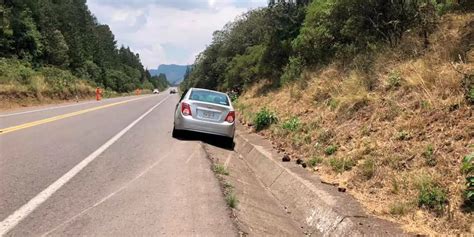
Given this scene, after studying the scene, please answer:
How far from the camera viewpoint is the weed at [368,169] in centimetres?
702

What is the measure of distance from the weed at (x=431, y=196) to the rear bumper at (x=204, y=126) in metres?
6.96

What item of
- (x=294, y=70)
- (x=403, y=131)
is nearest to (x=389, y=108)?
(x=403, y=131)

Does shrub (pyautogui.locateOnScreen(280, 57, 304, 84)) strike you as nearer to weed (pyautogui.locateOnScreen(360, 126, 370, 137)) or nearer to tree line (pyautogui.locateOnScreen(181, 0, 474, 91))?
tree line (pyautogui.locateOnScreen(181, 0, 474, 91))

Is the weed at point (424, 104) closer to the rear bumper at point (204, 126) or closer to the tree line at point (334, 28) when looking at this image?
the tree line at point (334, 28)

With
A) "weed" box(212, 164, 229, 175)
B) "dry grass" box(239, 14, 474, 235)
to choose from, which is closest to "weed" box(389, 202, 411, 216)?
"dry grass" box(239, 14, 474, 235)

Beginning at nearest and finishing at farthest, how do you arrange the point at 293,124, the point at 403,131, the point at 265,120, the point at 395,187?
the point at 395,187 < the point at 403,131 < the point at 293,124 < the point at 265,120

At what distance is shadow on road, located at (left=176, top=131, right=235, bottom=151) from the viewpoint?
12.7 metres

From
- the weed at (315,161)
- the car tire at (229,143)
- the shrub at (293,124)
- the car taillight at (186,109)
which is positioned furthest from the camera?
the car tire at (229,143)

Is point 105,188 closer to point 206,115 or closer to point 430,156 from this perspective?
point 430,156

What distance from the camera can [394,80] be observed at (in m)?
9.52

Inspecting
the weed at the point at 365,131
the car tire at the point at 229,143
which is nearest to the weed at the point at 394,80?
the weed at the point at 365,131

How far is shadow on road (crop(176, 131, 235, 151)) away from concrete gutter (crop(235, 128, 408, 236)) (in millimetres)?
2549

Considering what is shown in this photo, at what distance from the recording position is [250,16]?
2004 inches

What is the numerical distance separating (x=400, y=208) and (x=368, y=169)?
1391 millimetres
